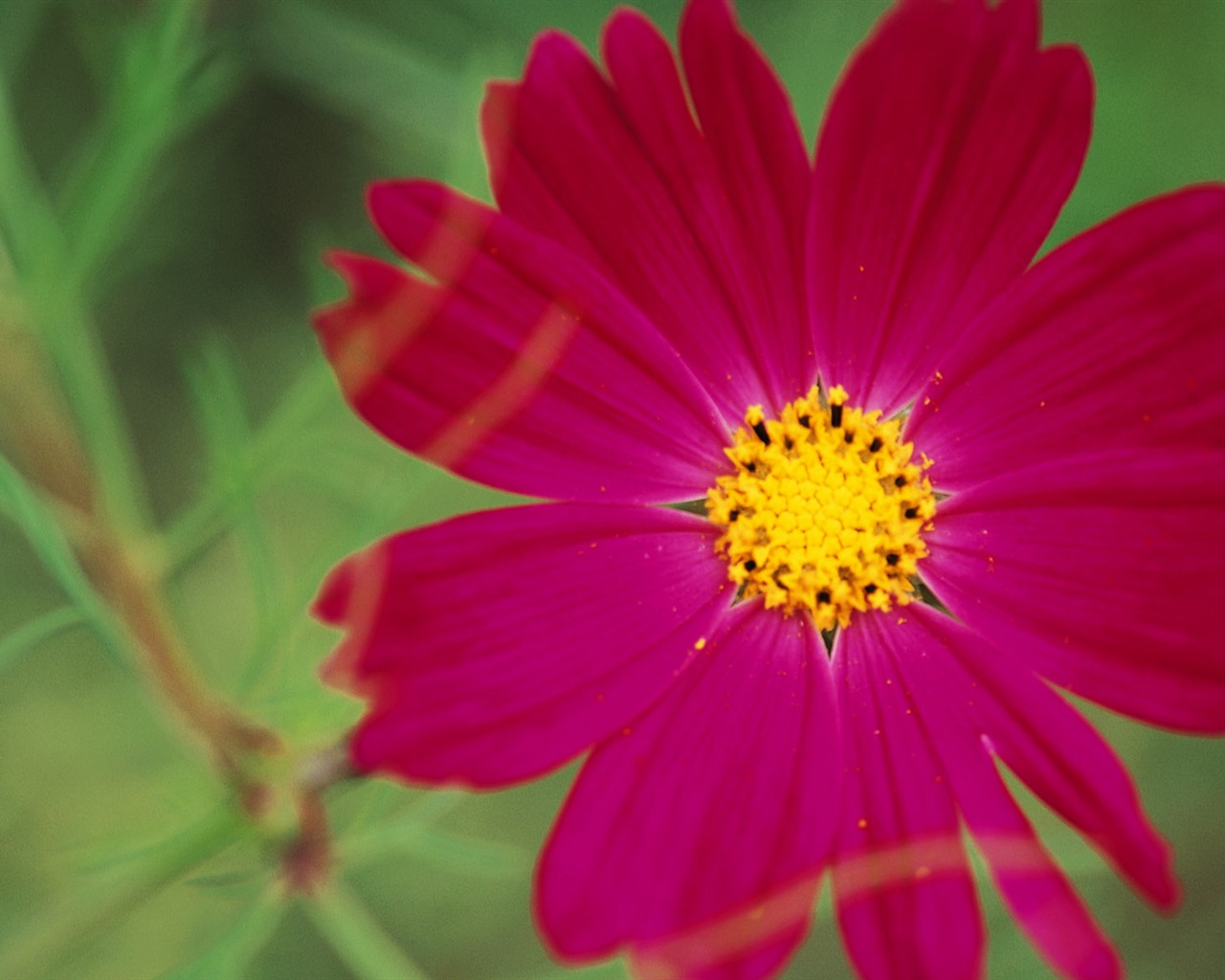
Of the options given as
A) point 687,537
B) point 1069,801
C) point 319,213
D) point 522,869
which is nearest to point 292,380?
point 319,213

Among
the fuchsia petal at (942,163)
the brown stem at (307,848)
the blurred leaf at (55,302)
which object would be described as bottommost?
the brown stem at (307,848)

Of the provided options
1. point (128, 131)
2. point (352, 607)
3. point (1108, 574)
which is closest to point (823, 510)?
point (1108, 574)

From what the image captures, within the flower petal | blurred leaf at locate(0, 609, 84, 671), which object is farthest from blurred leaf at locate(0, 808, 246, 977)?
the flower petal

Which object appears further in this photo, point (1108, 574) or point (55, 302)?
point (55, 302)

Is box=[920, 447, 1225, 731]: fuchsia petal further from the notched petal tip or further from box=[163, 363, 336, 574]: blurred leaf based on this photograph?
box=[163, 363, 336, 574]: blurred leaf

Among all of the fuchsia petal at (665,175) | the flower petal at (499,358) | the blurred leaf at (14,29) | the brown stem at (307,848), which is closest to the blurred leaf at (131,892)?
the brown stem at (307,848)

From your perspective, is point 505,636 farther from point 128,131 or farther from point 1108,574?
point 128,131

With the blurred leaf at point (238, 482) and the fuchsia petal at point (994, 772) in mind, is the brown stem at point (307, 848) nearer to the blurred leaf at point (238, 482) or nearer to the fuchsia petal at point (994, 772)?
the blurred leaf at point (238, 482)
